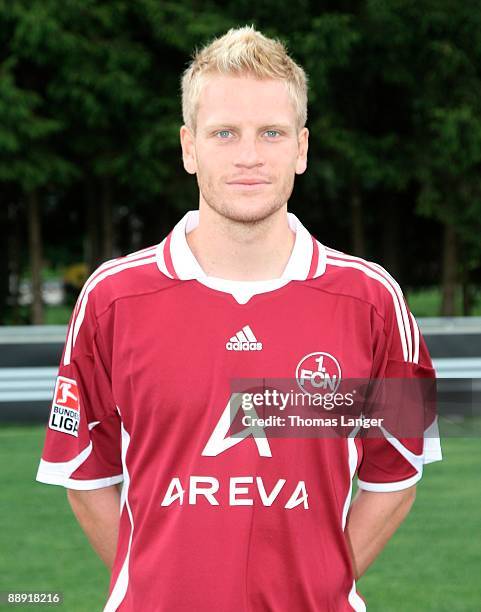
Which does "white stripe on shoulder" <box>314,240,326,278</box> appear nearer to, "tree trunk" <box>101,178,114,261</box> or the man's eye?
the man's eye

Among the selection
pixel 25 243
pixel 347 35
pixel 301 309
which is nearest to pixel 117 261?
pixel 301 309

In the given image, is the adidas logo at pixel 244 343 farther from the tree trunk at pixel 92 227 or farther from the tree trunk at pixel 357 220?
the tree trunk at pixel 92 227

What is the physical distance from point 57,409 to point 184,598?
0.56m

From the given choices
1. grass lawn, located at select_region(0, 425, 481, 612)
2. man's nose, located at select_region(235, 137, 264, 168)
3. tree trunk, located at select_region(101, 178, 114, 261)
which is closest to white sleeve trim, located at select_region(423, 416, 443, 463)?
man's nose, located at select_region(235, 137, 264, 168)

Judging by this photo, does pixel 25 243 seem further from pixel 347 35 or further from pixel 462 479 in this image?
pixel 462 479

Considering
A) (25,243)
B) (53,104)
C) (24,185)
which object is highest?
(53,104)

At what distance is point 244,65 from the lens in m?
2.66

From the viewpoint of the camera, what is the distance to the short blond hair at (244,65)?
266 cm

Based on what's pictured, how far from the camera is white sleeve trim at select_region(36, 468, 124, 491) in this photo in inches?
110

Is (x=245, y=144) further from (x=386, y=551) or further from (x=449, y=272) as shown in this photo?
(x=449, y=272)

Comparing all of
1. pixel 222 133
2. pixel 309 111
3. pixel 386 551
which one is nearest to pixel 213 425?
pixel 222 133

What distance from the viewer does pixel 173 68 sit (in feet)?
98.6

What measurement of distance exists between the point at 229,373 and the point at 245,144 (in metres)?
0.54

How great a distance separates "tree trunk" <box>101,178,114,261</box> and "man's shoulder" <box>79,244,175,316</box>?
90.5 ft
